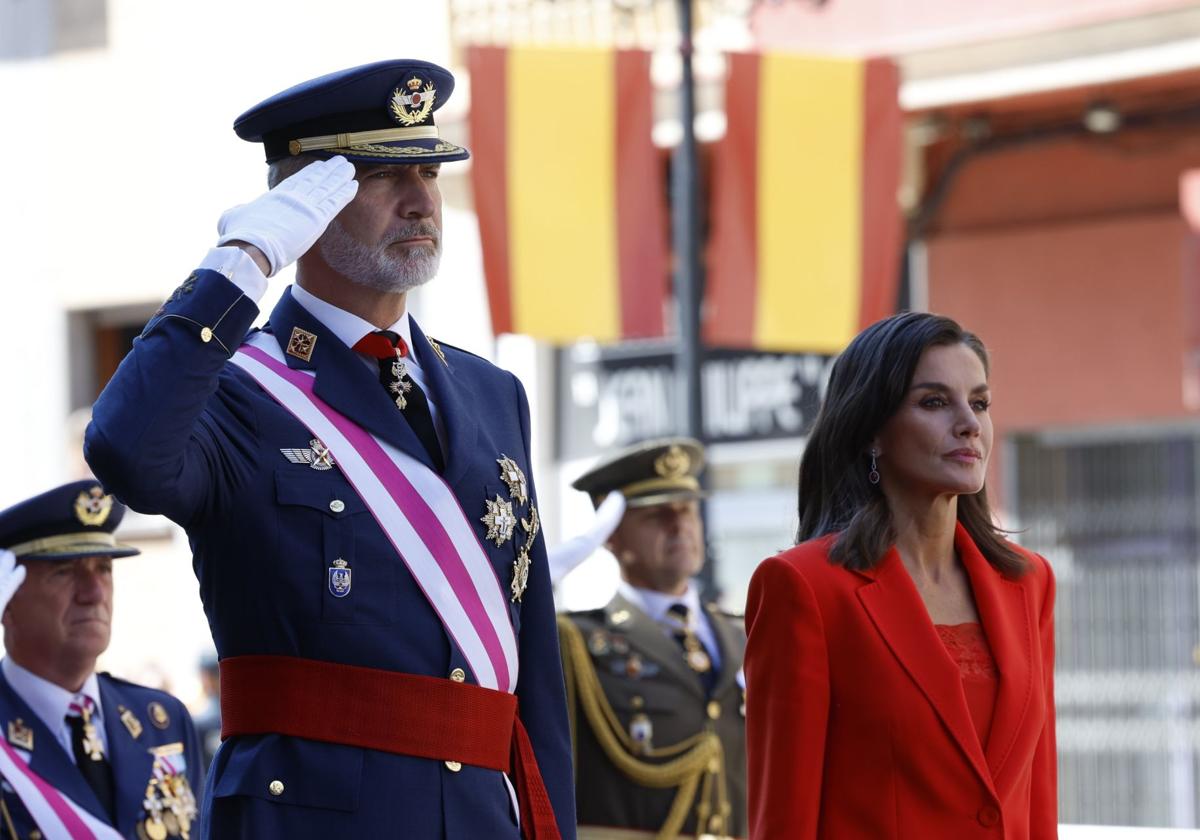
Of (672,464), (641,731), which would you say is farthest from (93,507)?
(672,464)

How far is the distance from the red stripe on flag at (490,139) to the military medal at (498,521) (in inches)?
212

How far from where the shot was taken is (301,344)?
122 inches

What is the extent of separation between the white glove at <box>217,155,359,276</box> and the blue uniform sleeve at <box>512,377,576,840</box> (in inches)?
26.7

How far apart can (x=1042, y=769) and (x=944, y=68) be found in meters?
6.97

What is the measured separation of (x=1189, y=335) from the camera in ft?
33.1

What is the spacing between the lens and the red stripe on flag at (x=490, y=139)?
8.51 metres

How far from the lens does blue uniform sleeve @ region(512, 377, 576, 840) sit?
10.4ft

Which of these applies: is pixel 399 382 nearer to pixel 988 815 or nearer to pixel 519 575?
pixel 519 575

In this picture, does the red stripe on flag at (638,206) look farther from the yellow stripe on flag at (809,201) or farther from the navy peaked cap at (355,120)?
the navy peaked cap at (355,120)

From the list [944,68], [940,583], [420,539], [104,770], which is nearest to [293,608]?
[420,539]

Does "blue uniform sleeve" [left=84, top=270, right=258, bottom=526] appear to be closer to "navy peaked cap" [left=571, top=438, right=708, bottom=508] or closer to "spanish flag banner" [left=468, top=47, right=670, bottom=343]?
"navy peaked cap" [left=571, top=438, right=708, bottom=508]

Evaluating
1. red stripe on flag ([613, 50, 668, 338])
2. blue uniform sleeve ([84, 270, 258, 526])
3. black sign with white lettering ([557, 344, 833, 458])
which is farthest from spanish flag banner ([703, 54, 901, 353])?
blue uniform sleeve ([84, 270, 258, 526])

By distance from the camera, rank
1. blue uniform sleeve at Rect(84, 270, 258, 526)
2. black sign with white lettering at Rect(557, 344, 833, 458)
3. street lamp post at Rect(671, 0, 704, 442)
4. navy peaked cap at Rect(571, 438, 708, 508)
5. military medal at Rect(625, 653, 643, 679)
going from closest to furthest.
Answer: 1. blue uniform sleeve at Rect(84, 270, 258, 526)
2. military medal at Rect(625, 653, 643, 679)
3. navy peaked cap at Rect(571, 438, 708, 508)
4. street lamp post at Rect(671, 0, 704, 442)
5. black sign with white lettering at Rect(557, 344, 833, 458)

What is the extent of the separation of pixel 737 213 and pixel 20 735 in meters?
4.54
